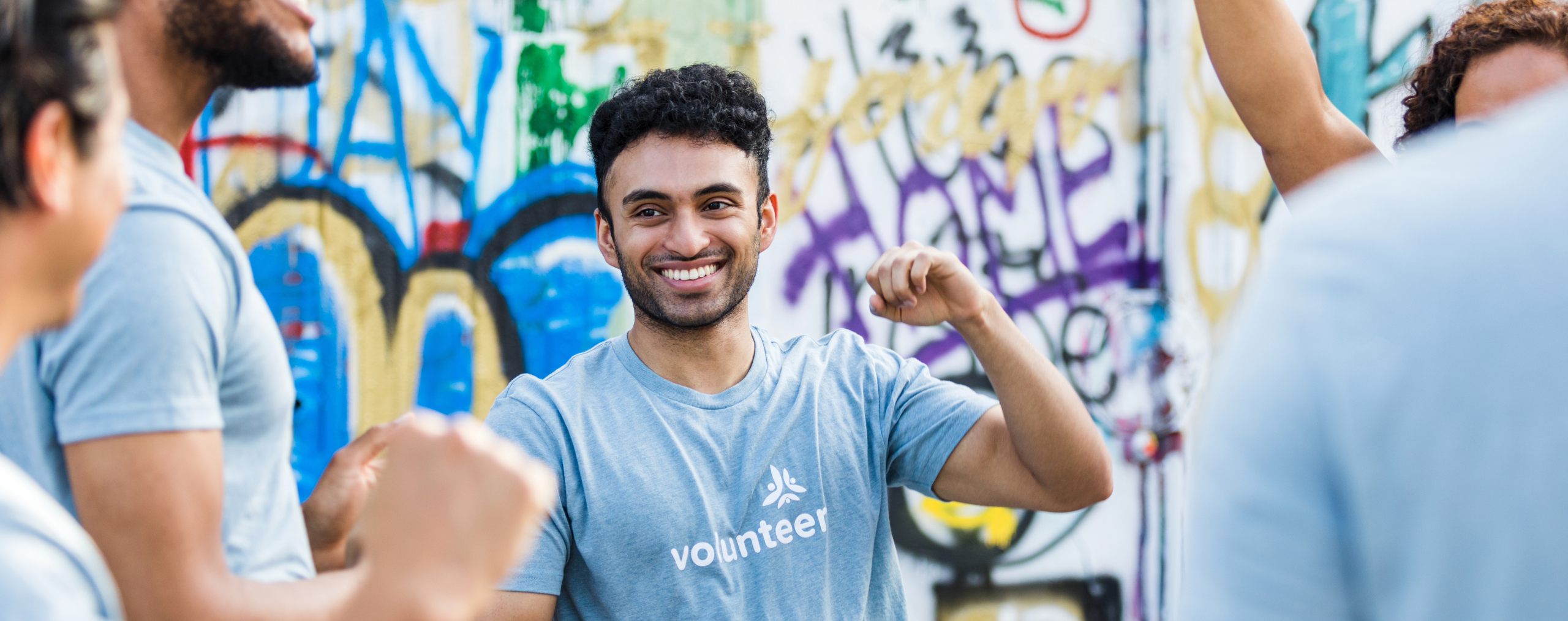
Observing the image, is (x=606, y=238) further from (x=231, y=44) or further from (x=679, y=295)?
(x=231, y=44)

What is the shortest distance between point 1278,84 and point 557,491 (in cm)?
145

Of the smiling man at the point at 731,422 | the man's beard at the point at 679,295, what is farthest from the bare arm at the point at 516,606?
the man's beard at the point at 679,295

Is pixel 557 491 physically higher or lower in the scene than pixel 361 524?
lower

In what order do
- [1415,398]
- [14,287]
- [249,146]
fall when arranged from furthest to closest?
[249,146], [14,287], [1415,398]

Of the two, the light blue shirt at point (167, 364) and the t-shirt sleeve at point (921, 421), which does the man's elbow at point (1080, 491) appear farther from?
the light blue shirt at point (167, 364)

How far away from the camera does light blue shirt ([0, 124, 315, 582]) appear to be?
4.05ft

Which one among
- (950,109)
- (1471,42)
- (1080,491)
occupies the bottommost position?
(1080,491)

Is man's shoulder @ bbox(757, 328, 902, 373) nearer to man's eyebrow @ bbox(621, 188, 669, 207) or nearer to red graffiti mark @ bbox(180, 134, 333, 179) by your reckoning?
man's eyebrow @ bbox(621, 188, 669, 207)

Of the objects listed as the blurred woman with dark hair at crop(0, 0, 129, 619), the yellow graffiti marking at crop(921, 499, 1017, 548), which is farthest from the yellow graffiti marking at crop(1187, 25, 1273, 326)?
the blurred woman with dark hair at crop(0, 0, 129, 619)

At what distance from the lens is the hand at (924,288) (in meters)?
1.92

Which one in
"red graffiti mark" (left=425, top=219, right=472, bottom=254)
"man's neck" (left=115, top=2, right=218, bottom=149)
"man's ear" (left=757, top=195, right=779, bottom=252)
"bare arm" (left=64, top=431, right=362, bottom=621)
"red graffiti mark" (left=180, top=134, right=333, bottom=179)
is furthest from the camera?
"red graffiti mark" (left=425, top=219, right=472, bottom=254)

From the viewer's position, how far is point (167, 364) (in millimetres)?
1249

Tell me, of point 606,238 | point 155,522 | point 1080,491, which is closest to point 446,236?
point 606,238

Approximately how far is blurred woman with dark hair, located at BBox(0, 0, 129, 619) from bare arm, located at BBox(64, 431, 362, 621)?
1.20 feet
